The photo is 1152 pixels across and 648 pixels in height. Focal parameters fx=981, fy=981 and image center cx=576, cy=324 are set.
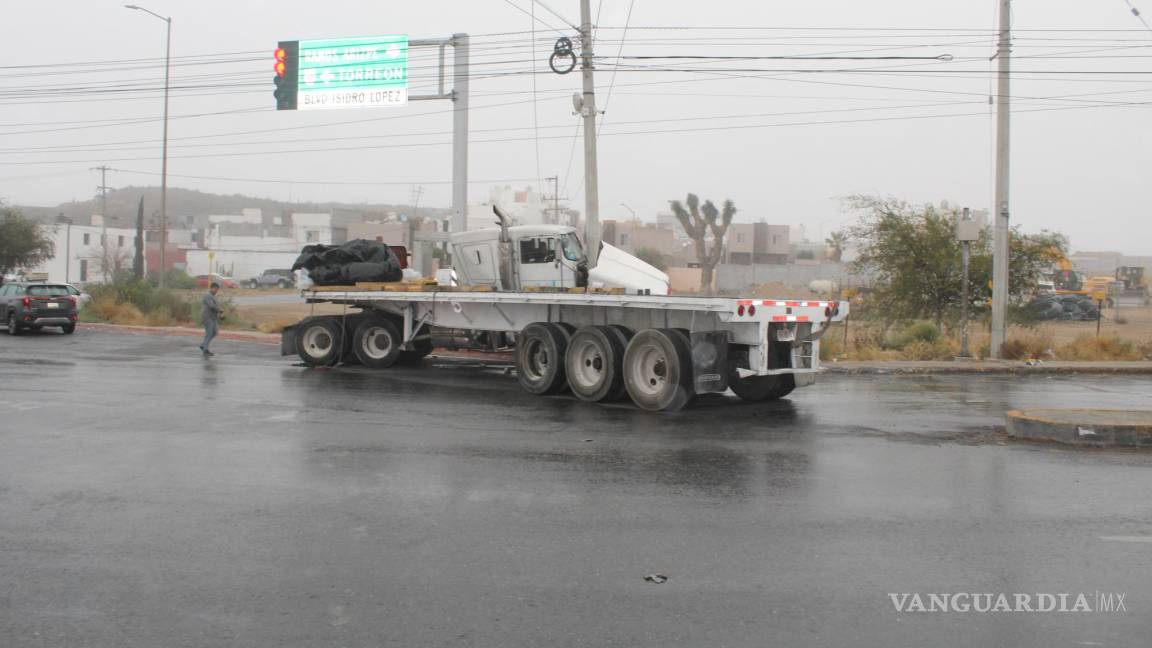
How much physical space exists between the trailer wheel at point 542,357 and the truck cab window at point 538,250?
103 inches

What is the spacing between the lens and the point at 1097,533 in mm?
6941

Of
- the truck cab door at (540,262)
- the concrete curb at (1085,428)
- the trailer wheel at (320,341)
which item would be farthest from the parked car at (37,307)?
the concrete curb at (1085,428)

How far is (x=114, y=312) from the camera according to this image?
3288cm

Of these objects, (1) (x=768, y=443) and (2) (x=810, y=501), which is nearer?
(2) (x=810, y=501)

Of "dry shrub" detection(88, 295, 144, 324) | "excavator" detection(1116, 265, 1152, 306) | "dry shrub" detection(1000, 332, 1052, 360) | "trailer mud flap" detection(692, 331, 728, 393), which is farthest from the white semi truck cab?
"excavator" detection(1116, 265, 1152, 306)

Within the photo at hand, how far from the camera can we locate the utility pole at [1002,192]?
21.0 meters

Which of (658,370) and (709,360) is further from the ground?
(709,360)

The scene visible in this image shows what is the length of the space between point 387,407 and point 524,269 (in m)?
5.28

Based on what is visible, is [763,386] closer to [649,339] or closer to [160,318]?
[649,339]

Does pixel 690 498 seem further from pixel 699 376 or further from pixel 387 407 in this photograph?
pixel 387 407

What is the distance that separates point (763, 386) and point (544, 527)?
26.3ft

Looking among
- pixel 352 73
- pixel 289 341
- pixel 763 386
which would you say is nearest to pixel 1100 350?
pixel 763 386

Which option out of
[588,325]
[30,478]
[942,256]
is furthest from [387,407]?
[942,256]

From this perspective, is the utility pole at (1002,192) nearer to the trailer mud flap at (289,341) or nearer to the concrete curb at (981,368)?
the concrete curb at (981,368)
